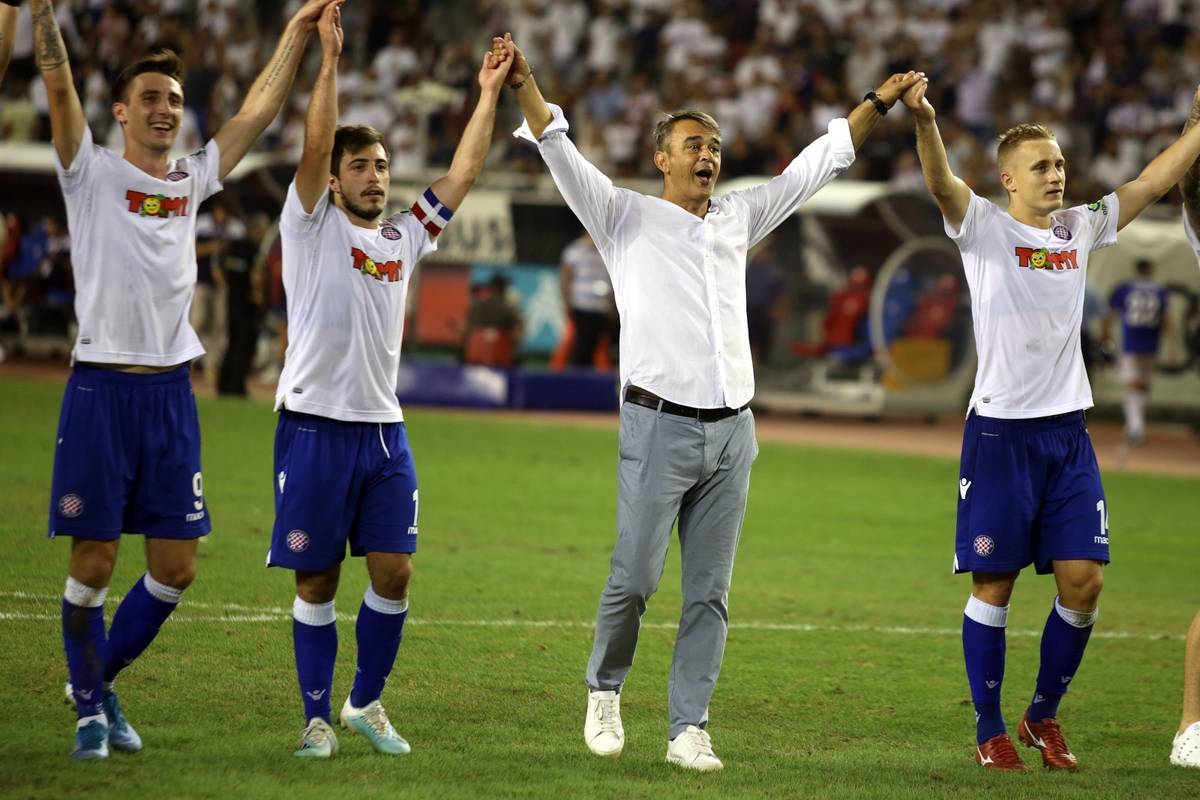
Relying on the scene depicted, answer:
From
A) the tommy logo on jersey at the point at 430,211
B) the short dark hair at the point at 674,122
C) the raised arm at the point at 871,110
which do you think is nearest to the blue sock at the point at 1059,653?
the raised arm at the point at 871,110

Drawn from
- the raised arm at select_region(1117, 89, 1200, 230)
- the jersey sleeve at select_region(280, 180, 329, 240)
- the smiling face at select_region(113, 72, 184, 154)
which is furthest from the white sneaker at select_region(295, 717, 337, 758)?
the raised arm at select_region(1117, 89, 1200, 230)

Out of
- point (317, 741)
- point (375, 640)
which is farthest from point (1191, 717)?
point (317, 741)

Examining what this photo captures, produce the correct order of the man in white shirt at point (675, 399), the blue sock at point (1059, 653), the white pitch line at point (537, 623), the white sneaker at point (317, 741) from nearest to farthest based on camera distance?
the white sneaker at point (317, 741)
the man in white shirt at point (675, 399)
the blue sock at point (1059, 653)
the white pitch line at point (537, 623)

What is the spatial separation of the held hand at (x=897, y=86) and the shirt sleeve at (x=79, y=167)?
2.97m

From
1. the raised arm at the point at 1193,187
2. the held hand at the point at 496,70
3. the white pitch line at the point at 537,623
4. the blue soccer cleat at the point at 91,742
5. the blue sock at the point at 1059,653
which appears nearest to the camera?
the blue soccer cleat at the point at 91,742

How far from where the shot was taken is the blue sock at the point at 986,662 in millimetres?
6242

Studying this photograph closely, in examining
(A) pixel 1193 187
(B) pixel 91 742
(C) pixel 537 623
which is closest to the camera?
(B) pixel 91 742

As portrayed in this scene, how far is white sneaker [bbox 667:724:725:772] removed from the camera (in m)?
5.88

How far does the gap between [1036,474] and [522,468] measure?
31.5 feet

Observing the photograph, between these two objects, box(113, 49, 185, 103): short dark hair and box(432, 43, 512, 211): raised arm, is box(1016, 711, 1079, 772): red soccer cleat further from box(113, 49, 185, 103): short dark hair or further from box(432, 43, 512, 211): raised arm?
box(113, 49, 185, 103): short dark hair

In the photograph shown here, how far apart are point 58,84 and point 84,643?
6.36 ft

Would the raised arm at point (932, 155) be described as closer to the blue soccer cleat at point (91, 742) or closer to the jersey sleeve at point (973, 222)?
the jersey sleeve at point (973, 222)

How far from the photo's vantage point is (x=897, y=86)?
6352 mm

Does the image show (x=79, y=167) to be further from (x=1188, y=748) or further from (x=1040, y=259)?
(x=1188, y=748)
